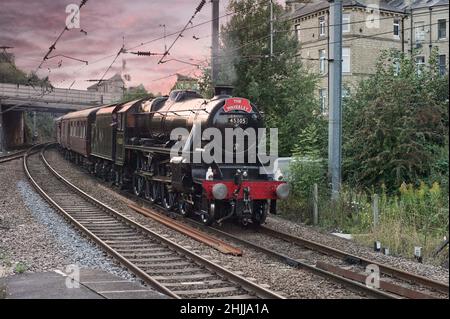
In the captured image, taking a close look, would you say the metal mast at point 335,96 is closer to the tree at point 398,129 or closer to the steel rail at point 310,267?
the tree at point 398,129

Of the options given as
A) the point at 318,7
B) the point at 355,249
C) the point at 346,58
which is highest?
the point at 318,7

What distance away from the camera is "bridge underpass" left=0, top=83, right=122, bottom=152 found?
47.3m

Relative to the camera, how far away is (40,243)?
425 inches

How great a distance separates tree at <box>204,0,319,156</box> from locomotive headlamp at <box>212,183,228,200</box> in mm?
7887

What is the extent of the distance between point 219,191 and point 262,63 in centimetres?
1010

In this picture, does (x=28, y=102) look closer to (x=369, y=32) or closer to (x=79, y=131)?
(x=79, y=131)

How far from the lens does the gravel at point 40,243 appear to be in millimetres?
8977

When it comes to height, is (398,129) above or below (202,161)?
above

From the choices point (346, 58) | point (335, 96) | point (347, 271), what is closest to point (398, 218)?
point (335, 96)

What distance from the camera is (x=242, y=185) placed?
39.8ft

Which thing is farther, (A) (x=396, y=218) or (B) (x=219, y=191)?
(A) (x=396, y=218)

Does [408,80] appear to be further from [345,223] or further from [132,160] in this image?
[132,160]

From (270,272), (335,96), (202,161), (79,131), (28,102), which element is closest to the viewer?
(270,272)

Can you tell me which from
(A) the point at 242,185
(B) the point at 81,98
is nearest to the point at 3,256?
(A) the point at 242,185
